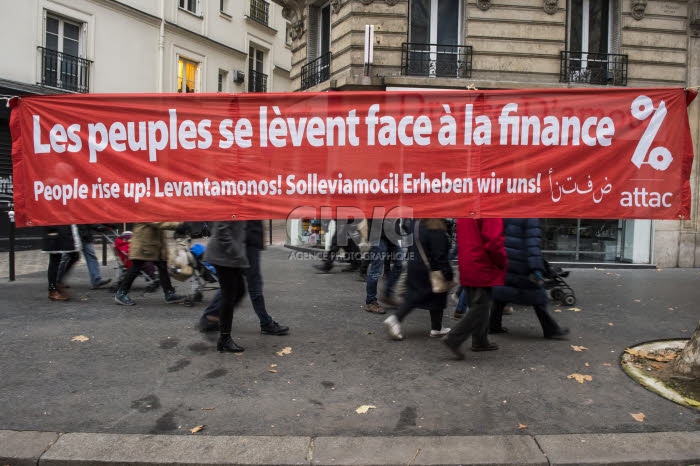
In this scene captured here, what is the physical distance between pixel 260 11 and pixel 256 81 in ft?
11.7

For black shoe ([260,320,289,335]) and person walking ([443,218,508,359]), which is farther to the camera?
black shoe ([260,320,289,335])

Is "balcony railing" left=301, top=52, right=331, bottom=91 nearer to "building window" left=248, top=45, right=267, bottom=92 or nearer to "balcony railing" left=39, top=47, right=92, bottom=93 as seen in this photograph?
"balcony railing" left=39, top=47, right=92, bottom=93

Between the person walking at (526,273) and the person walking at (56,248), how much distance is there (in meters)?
5.94

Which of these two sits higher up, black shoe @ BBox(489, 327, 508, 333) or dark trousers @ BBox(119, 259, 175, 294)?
dark trousers @ BBox(119, 259, 175, 294)

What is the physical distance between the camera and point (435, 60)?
12469 millimetres

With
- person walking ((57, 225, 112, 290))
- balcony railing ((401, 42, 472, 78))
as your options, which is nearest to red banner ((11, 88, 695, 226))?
person walking ((57, 225, 112, 290))

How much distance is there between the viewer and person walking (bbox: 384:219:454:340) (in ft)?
17.0

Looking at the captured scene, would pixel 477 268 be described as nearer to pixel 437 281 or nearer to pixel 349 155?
pixel 437 281

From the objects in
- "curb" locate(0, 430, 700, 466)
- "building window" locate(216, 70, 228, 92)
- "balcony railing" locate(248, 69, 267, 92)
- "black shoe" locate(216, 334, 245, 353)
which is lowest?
"curb" locate(0, 430, 700, 466)

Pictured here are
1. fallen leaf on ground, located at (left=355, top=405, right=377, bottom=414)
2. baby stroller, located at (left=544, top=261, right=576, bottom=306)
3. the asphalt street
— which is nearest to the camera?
the asphalt street

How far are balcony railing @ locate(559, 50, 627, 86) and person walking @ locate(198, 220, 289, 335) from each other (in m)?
9.97

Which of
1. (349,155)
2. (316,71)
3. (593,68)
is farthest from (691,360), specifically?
(316,71)

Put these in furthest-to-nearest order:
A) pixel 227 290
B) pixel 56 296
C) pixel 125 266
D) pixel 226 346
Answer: pixel 125 266
pixel 56 296
pixel 226 346
pixel 227 290

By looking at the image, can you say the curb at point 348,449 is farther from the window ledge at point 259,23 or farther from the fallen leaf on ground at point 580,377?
the window ledge at point 259,23
